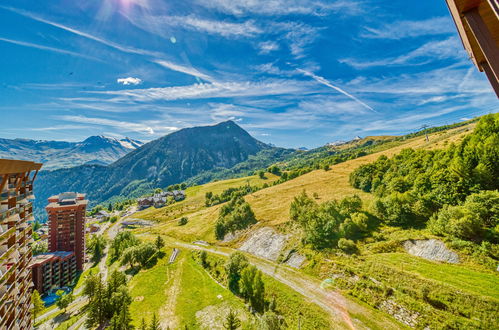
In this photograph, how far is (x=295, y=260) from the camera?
55.2 meters

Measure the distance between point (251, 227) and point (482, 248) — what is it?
62.3 meters

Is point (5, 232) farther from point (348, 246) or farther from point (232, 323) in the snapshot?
point (348, 246)

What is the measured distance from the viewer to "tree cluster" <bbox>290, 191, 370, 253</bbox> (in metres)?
53.8

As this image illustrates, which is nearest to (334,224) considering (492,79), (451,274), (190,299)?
(451,274)

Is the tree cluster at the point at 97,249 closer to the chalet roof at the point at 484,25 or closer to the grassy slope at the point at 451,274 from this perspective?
the grassy slope at the point at 451,274

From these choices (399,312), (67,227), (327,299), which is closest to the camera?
(399,312)

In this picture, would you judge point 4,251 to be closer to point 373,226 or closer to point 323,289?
point 323,289

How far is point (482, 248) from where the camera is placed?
3550 centimetres

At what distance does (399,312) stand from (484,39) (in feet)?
136

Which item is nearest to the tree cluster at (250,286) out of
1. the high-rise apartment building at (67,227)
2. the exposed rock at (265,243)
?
the exposed rock at (265,243)

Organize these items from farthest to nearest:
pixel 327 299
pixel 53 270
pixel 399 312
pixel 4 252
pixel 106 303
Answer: pixel 53 270
pixel 106 303
pixel 327 299
pixel 399 312
pixel 4 252

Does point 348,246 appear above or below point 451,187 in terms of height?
below

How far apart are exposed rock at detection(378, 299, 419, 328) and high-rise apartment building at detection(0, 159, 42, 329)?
51.8 m

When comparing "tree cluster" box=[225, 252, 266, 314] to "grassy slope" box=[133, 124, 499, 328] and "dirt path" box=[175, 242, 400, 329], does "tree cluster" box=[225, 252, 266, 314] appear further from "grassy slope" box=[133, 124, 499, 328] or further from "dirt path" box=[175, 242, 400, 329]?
"grassy slope" box=[133, 124, 499, 328]
